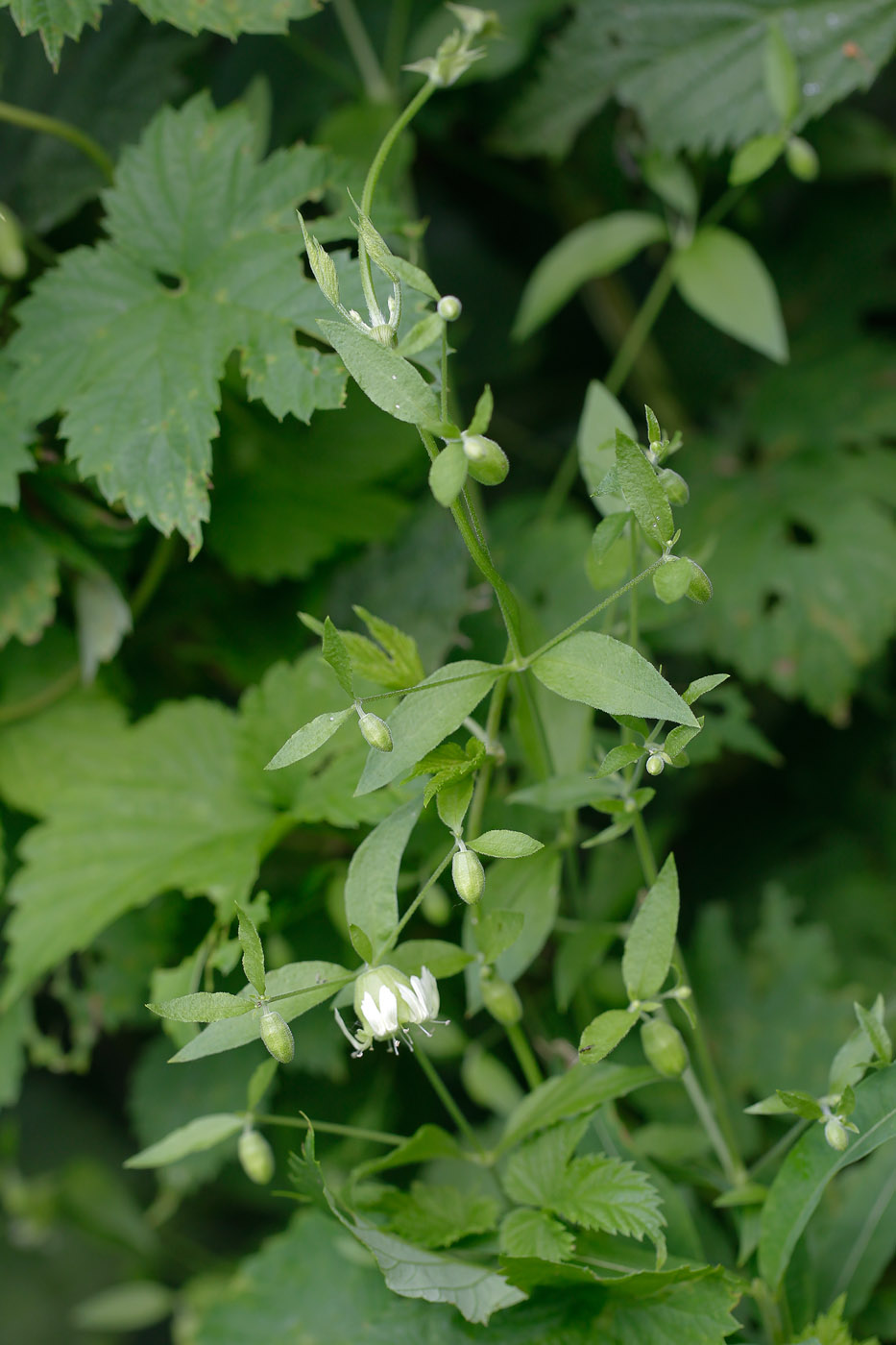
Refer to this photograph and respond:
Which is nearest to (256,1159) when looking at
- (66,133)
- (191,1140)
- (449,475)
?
(191,1140)

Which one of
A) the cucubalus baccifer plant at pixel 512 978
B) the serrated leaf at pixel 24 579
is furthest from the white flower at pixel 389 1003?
the serrated leaf at pixel 24 579

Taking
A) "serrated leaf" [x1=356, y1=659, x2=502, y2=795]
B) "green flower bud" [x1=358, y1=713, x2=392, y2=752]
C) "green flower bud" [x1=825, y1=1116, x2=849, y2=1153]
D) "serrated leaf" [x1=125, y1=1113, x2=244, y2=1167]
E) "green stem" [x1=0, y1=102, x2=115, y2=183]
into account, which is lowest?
"serrated leaf" [x1=125, y1=1113, x2=244, y2=1167]

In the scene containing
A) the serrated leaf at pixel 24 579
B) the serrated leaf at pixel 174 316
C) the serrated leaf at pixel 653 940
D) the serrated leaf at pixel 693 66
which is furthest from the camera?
the serrated leaf at pixel 693 66

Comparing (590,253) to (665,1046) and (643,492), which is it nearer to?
(643,492)

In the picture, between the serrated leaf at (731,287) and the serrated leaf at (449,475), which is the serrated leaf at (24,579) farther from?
the serrated leaf at (731,287)

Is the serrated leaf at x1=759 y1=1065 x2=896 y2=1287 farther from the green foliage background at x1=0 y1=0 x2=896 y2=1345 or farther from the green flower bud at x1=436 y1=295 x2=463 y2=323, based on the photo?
the green flower bud at x1=436 y1=295 x2=463 y2=323

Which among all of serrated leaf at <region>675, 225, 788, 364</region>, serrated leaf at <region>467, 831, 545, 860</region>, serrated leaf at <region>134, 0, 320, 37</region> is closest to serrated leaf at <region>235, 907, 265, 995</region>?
serrated leaf at <region>467, 831, 545, 860</region>

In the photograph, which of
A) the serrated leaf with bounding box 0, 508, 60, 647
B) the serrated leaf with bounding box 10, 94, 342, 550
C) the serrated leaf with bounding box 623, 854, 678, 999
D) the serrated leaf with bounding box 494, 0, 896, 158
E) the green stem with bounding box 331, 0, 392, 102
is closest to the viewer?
the serrated leaf with bounding box 623, 854, 678, 999
